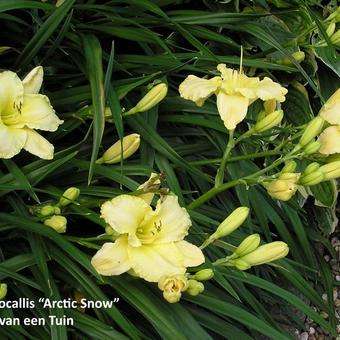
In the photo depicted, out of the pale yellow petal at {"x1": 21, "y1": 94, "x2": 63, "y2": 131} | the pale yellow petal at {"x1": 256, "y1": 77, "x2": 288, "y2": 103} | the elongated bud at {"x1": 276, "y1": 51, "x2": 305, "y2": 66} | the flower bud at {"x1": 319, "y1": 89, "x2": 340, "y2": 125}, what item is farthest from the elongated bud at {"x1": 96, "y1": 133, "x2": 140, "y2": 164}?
the elongated bud at {"x1": 276, "y1": 51, "x2": 305, "y2": 66}

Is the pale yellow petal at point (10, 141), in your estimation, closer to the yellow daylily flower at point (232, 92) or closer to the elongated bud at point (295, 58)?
the yellow daylily flower at point (232, 92)

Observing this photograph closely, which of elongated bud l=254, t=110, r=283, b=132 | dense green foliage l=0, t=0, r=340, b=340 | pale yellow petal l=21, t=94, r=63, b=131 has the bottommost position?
dense green foliage l=0, t=0, r=340, b=340

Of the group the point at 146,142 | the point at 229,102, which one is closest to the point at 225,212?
the point at 146,142

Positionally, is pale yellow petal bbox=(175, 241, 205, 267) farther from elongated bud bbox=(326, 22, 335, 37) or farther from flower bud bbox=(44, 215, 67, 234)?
elongated bud bbox=(326, 22, 335, 37)

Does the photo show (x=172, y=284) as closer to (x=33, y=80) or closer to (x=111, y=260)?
(x=111, y=260)

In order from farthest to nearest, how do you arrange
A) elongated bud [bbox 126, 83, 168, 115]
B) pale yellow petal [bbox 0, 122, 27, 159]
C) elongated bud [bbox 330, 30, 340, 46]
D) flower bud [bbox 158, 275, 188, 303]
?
elongated bud [bbox 330, 30, 340, 46] → elongated bud [bbox 126, 83, 168, 115] → pale yellow petal [bbox 0, 122, 27, 159] → flower bud [bbox 158, 275, 188, 303]

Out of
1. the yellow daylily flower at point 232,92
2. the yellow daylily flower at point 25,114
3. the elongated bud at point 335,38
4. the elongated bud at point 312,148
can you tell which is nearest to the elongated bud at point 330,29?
the elongated bud at point 335,38

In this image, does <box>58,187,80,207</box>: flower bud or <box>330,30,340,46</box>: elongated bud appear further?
<box>330,30,340,46</box>: elongated bud
